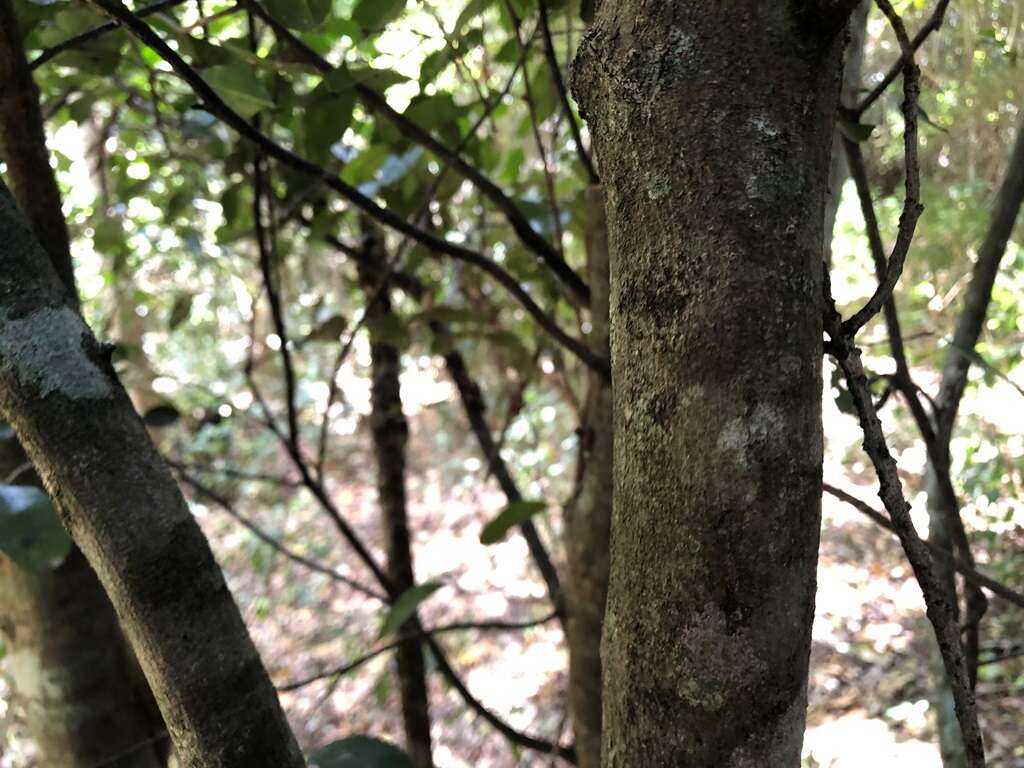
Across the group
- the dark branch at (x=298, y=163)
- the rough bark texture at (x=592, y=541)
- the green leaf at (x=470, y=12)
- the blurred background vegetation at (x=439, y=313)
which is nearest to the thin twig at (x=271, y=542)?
the blurred background vegetation at (x=439, y=313)

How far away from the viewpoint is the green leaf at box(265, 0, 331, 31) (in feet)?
1.83

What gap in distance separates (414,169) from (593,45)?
23.1 inches

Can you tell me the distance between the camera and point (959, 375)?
85 cm

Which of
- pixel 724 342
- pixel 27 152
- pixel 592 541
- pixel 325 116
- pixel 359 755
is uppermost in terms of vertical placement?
pixel 325 116

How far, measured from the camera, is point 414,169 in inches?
34.3

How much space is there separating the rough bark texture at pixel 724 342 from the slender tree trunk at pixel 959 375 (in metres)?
0.61

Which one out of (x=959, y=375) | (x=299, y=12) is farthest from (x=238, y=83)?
(x=959, y=375)

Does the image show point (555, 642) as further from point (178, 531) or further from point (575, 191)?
point (178, 531)

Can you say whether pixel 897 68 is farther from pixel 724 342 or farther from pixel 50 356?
pixel 50 356

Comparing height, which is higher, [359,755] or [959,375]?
[959,375]

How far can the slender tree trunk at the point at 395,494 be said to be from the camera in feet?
3.70

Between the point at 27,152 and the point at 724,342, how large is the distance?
0.58 meters

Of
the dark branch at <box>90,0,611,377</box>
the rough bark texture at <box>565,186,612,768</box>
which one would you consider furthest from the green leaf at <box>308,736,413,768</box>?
the dark branch at <box>90,0,611,377</box>

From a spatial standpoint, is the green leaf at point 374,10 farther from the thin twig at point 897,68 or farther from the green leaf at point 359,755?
the green leaf at point 359,755
